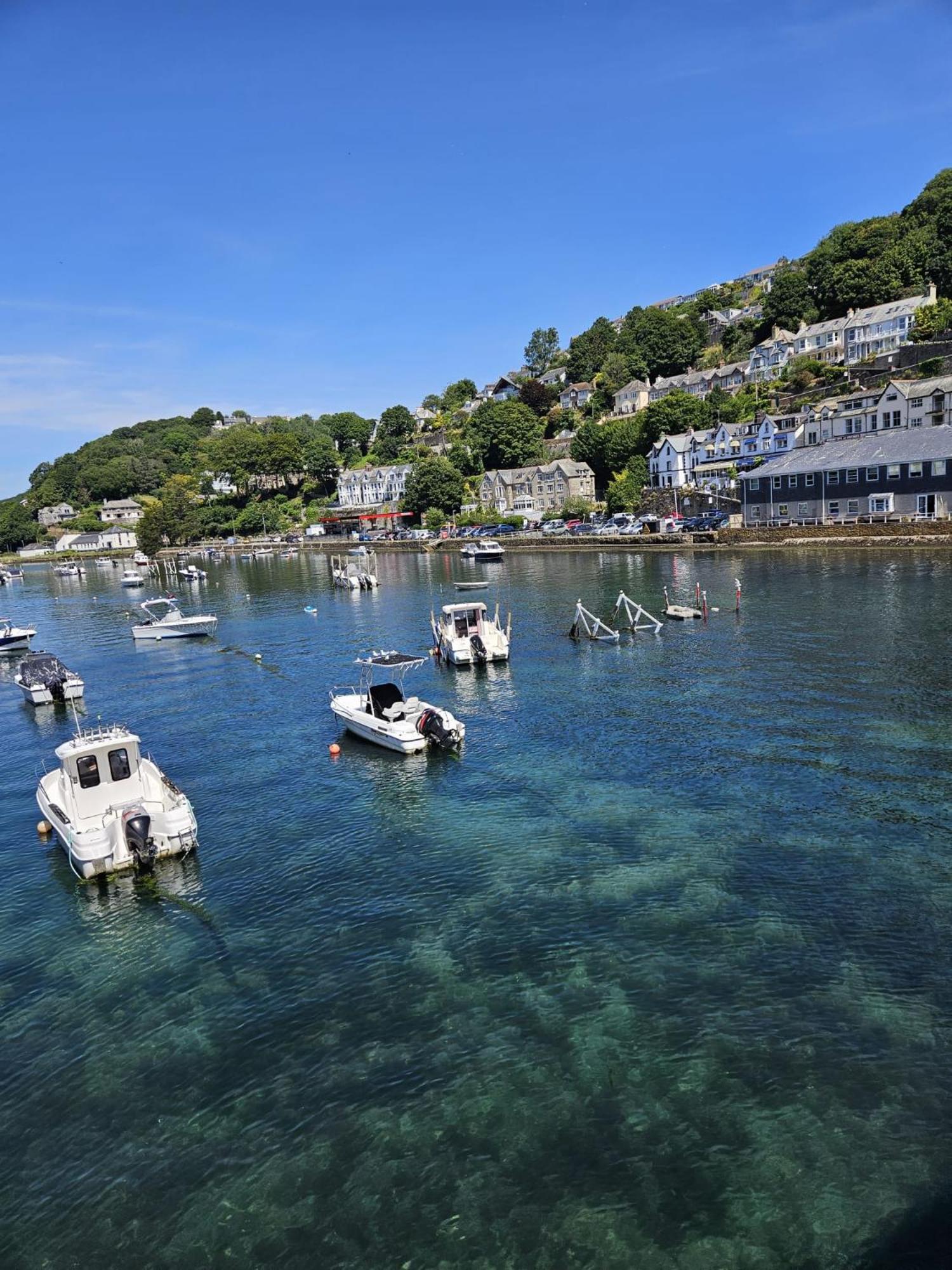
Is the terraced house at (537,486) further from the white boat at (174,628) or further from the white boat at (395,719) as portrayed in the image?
the white boat at (395,719)

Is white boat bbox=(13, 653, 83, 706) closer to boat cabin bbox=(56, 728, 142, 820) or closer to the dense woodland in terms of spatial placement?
boat cabin bbox=(56, 728, 142, 820)

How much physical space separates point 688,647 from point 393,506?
487ft

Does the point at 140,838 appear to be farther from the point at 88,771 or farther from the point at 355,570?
the point at 355,570

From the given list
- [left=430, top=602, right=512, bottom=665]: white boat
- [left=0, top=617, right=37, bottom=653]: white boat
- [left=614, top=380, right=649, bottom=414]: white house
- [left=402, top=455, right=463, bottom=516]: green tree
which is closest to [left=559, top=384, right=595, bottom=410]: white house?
[left=614, top=380, right=649, bottom=414]: white house

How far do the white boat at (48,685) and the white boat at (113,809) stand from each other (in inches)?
876

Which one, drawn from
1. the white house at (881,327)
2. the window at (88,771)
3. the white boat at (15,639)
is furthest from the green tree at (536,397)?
the window at (88,771)

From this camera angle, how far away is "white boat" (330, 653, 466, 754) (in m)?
30.8

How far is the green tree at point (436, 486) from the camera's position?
530 feet

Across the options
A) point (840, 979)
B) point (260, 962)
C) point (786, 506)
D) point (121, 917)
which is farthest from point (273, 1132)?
point (786, 506)

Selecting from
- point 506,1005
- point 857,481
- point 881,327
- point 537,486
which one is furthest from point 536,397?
point 506,1005

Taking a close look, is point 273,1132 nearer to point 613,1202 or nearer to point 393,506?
point 613,1202

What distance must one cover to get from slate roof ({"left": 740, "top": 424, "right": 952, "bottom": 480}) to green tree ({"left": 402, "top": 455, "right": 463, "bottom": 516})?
72193mm

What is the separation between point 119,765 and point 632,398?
165 meters

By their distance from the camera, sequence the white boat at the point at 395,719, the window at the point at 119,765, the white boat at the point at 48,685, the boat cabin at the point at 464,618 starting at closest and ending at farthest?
the window at the point at 119,765 → the white boat at the point at 395,719 → the white boat at the point at 48,685 → the boat cabin at the point at 464,618
